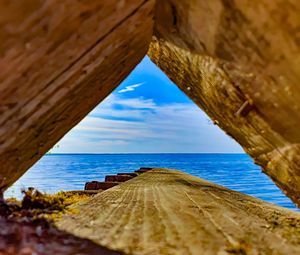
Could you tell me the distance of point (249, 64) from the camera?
71.9 inches

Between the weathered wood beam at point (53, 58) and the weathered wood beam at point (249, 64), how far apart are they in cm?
26

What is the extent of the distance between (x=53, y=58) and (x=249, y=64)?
96cm

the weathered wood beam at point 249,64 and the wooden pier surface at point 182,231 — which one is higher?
the weathered wood beam at point 249,64

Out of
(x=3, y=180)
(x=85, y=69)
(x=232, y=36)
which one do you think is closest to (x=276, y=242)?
(x=232, y=36)

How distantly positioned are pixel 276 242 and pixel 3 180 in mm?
1750

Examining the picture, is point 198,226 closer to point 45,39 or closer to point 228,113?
point 228,113

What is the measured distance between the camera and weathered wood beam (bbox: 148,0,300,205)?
1.61 metres

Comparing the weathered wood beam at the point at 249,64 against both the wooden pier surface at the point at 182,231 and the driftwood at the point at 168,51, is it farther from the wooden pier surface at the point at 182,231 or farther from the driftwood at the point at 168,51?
the wooden pier surface at the point at 182,231

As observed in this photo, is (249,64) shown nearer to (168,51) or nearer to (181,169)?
(168,51)

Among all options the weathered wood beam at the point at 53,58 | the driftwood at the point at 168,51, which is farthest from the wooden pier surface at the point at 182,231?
the weathered wood beam at the point at 53,58

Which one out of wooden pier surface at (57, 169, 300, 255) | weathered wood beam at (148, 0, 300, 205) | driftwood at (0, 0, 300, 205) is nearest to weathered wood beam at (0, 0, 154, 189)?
driftwood at (0, 0, 300, 205)

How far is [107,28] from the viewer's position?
74.2 inches

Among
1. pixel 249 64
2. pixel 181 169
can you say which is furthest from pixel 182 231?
pixel 181 169

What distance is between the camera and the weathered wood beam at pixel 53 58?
153 centimetres
